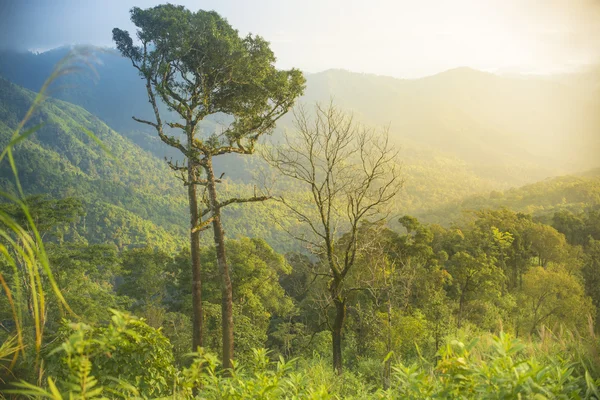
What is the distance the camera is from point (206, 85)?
819 cm

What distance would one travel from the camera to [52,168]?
97875 mm

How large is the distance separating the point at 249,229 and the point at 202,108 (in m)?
88.3

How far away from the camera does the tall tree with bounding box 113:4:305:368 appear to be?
7461 millimetres

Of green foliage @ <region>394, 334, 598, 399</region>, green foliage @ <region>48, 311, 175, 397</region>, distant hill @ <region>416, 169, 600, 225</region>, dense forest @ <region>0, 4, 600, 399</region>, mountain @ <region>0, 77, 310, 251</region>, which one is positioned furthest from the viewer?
mountain @ <region>0, 77, 310, 251</region>

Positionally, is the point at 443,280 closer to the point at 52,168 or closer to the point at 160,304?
the point at 160,304

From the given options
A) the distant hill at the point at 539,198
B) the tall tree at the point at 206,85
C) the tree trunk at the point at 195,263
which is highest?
the tall tree at the point at 206,85

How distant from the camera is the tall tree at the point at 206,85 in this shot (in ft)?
24.5

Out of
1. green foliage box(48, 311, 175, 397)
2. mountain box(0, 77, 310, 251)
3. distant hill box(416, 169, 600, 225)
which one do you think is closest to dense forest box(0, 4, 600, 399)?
green foliage box(48, 311, 175, 397)

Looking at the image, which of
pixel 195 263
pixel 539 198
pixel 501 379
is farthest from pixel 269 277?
pixel 539 198

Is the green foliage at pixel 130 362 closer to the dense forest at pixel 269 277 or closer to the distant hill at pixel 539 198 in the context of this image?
the dense forest at pixel 269 277

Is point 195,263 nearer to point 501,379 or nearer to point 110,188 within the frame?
point 501,379

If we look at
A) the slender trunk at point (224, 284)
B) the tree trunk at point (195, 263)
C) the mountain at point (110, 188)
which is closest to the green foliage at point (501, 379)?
the slender trunk at point (224, 284)

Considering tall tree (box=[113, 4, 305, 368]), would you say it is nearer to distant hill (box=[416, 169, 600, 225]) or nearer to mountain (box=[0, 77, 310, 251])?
mountain (box=[0, 77, 310, 251])

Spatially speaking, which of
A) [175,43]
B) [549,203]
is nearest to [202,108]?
[175,43]
